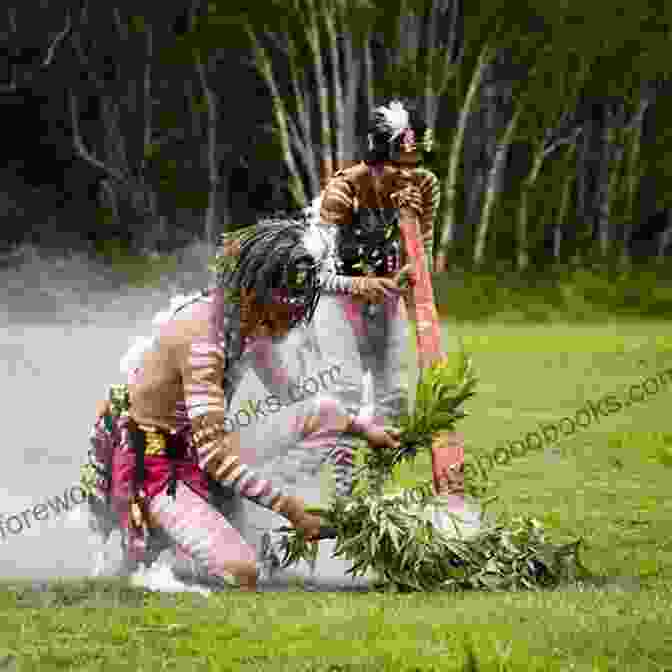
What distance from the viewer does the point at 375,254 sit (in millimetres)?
9414

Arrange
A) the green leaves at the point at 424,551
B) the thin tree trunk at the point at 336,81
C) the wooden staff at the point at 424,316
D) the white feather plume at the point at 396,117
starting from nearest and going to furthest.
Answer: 1. the green leaves at the point at 424,551
2. the wooden staff at the point at 424,316
3. the white feather plume at the point at 396,117
4. the thin tree trunk at the point at 336,81

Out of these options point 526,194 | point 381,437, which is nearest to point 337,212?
point 381,437

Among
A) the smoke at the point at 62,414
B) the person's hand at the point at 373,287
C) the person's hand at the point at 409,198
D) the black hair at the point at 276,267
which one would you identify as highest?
the person's hand at the point at 409,198

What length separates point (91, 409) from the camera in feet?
43.5

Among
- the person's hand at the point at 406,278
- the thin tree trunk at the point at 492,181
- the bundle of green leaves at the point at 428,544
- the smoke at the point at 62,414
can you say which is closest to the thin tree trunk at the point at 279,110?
the thin tree trunk at the point at 492,181

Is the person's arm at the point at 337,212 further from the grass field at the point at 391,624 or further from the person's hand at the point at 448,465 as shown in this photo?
the grass field at the point at 391,624

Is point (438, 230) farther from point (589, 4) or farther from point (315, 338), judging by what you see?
point (315, 338)

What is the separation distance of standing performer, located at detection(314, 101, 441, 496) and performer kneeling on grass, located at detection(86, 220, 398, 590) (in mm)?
2050

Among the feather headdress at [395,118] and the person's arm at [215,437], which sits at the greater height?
the feather headdress at [395,118]

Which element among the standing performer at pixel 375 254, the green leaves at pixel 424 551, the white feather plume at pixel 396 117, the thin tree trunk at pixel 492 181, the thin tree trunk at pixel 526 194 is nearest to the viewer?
the green leaves at pixel 424 551

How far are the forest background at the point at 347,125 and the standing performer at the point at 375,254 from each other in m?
20.3

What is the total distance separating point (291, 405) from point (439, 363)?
0.65 metres

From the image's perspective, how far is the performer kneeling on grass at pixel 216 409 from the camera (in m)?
6.82

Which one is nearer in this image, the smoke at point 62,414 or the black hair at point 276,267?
the black hair at point 276,267
